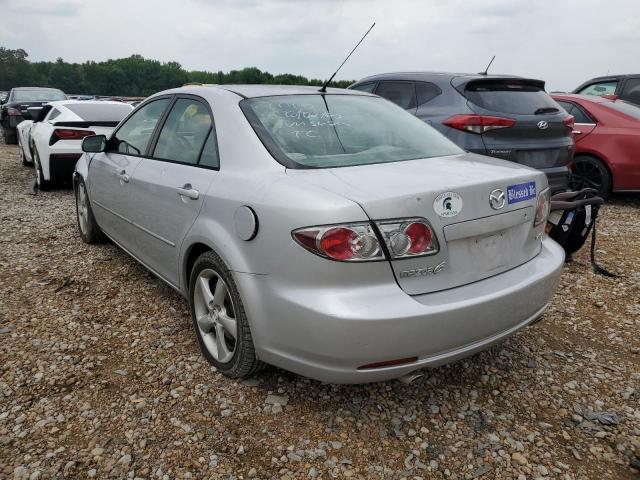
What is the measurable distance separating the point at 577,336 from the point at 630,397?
670 millimetres

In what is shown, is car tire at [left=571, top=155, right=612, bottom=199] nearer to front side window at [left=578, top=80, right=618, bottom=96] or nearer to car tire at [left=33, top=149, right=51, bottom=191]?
front side window at [left=578, top=80, right=618, bottom=96]

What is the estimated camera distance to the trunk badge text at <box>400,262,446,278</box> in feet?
6.74

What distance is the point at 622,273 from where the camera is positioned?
434 centimetres

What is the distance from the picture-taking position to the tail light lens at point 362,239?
1.98 meters

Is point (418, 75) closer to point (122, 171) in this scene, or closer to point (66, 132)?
point (122, 171)

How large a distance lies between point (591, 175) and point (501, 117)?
2.70 m

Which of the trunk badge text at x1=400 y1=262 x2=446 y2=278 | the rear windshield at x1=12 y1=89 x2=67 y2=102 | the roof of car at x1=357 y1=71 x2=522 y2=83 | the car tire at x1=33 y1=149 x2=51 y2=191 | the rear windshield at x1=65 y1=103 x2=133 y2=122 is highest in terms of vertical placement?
the roof of car at x1=357 y1=71 x2=522 y2=83

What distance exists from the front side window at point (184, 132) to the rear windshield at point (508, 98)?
9.95ft

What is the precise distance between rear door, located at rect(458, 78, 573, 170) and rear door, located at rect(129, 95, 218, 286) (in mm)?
3003

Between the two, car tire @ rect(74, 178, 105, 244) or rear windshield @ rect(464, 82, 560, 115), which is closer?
car tire @ rect(74, 178, 105, 244)

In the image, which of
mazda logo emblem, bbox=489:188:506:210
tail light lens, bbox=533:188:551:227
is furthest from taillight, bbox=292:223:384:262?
tail light lens, bbox=533:188:551:227

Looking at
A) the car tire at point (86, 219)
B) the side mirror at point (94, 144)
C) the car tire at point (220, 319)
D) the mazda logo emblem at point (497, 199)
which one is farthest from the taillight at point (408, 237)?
the car tire at point (86, 219)

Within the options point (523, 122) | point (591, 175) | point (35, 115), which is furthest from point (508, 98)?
point (35, 115)

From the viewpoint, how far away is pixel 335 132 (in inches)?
108
